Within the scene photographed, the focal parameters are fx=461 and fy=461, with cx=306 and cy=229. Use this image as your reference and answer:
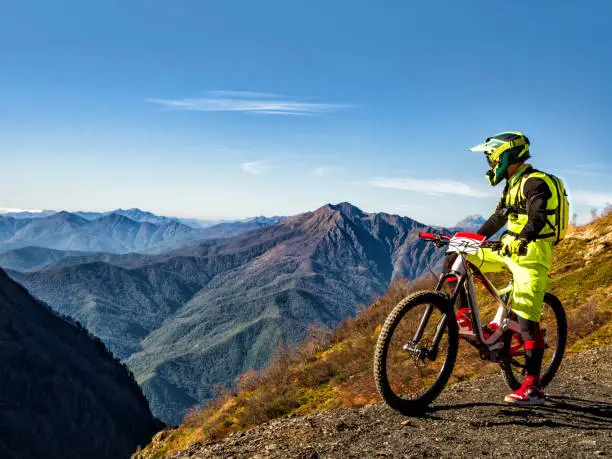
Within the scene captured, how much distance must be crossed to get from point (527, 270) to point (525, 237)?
0.59 m

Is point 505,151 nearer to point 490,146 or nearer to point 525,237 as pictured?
point 490,146

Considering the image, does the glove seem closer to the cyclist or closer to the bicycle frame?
the cyclist

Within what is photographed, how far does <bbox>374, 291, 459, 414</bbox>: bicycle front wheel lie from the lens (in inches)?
241

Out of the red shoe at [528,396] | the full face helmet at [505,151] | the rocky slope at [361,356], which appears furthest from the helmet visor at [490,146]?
the rocky slope at [361,356]

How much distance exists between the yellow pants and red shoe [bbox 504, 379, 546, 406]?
3.38 feet

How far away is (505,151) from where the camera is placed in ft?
22.0

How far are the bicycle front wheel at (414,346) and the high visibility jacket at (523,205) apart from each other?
1557mm

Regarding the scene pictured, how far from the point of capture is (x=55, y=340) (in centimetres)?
17200

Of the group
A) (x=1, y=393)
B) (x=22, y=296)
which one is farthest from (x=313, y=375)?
(x=22, y=296)

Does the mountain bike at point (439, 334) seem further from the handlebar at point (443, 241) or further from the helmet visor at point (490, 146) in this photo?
the helmet visor at point (490, 146)

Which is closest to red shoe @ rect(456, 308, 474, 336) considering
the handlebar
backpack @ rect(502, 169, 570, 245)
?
the handlebar

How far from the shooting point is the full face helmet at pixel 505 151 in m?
6.71

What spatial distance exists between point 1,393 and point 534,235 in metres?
168

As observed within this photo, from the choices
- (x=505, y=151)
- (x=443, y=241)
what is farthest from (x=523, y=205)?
(x=443, y=241)
